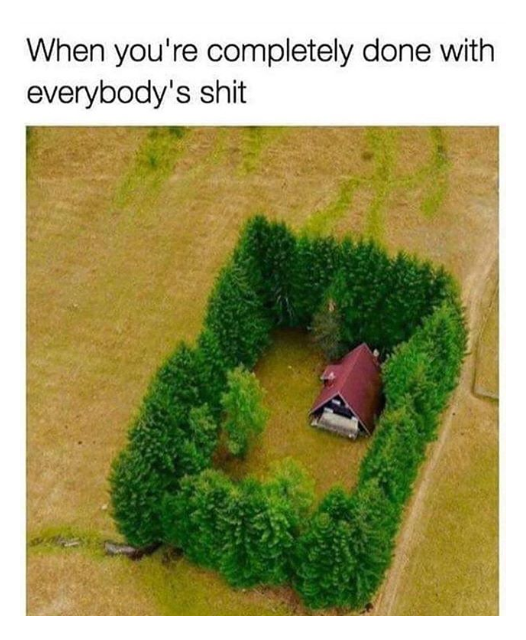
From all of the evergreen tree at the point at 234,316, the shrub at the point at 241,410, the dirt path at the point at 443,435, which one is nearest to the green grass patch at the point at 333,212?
the dirt path at the point at 443,435

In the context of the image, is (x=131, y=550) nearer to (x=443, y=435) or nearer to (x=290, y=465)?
(x=290, y=465)

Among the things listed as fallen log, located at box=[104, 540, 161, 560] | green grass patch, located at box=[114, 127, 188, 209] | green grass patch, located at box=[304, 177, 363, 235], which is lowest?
fallen log, located at box=[104, 540, 161, 560]

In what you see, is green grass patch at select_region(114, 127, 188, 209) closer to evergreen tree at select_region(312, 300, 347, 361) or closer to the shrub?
evergreen tree at select_region(312, 300, 347, 361)

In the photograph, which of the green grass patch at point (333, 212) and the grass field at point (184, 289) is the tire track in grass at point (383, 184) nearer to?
the green grass patch at point (333, 212)

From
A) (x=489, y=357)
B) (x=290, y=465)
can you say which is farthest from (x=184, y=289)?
(x=489, y=357)

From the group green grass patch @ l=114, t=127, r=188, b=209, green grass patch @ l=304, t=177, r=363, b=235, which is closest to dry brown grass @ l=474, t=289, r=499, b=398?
green grass patch @ l=304, t=177, r=363, b=235
